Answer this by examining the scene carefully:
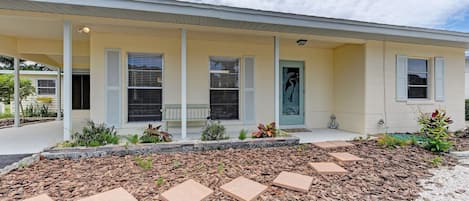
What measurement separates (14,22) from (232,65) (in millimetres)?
4964

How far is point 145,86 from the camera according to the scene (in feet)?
20.7

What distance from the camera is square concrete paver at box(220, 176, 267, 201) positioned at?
2.65m

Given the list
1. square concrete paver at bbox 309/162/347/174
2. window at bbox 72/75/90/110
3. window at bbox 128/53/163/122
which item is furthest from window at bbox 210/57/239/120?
window at bbox 72/75/90/110

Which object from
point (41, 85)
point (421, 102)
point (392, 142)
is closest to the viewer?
point (392, 142)

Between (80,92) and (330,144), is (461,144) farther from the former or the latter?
(80,92)

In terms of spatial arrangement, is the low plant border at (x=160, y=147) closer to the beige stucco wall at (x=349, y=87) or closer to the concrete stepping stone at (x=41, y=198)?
the concrete stepping stone at (x=41, y=198)

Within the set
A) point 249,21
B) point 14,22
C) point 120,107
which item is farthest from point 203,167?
point 14,22

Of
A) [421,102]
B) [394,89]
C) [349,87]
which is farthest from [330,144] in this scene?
[421,102]

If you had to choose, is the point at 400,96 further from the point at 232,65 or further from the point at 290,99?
the point at 232,65

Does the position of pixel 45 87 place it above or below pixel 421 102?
above

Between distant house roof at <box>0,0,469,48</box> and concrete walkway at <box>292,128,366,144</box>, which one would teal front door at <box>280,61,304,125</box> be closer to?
concrete walkway at <box>292,128,366,144</box>

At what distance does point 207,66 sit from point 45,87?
12.1m

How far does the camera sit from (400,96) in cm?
693

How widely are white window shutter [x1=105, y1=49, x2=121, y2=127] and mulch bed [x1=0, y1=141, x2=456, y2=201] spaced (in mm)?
2140
